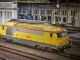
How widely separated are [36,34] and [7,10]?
47.9ft

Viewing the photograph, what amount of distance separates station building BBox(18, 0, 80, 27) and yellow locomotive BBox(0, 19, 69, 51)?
53.8 ft

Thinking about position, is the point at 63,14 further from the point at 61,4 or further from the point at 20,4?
the point at 20,4

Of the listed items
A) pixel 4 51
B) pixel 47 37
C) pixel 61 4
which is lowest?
pixel 4 51

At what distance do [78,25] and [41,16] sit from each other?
29.0ft

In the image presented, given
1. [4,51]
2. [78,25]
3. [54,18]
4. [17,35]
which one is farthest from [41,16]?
[4,51]

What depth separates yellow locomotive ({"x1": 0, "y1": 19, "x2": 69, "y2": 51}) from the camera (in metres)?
23.0

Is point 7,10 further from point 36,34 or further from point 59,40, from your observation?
point 59,40

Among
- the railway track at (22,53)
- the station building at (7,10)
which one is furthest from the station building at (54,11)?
the railway track at (22,53)

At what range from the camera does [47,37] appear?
23406 mm

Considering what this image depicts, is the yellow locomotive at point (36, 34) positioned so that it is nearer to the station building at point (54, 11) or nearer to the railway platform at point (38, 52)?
the railway platform at point (38, 52)

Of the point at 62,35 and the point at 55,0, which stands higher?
the point at 55,0

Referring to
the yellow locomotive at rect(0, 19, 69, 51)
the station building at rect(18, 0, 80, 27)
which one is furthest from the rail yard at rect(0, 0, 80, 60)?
the station building at rect(18, 0, 80, 27)

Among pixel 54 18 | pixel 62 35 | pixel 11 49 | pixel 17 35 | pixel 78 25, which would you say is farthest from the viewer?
pixel 54 18

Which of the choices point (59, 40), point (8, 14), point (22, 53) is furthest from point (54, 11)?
point (22, 53)
